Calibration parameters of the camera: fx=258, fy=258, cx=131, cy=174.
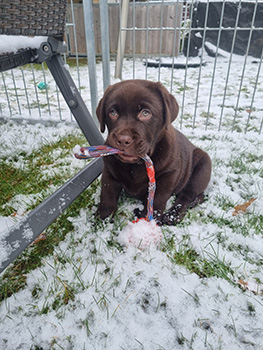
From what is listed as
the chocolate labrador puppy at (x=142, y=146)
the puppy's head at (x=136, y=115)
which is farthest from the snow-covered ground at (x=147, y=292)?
the puppy's head at (x=136, y=115)

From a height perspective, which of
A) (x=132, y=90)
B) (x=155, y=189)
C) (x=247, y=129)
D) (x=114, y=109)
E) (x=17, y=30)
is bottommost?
(x=247, y=129)

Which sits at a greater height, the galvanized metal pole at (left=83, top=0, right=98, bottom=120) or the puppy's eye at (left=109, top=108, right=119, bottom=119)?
the galvanized metal pole at (left=83, top=0, right=98, bottom=120)

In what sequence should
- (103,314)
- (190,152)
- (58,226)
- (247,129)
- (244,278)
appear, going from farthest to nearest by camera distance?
1. (247,129)
2. (190,152)
3. (58,226)
4. (244,278)
5. (103,314)

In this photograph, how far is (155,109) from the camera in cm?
145

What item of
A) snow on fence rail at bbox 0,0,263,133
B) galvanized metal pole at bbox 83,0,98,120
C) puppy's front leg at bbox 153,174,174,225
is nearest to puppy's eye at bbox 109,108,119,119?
puppy's front leg at bbox 153,174,174,225

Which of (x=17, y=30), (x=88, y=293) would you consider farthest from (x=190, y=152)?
(x=17, y=30)

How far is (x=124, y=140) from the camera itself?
130cm

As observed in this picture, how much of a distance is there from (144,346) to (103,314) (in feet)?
→ 0.67

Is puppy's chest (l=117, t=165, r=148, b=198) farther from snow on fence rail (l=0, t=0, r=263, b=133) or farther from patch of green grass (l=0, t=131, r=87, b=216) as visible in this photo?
snow on fence rail (l=0, t=0, r=263, b=133)

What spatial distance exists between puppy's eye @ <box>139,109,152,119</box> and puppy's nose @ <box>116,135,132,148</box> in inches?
7.6

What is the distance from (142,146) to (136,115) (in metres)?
0.20

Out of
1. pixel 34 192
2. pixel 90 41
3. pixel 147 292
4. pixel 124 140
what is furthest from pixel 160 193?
pixel 90 41

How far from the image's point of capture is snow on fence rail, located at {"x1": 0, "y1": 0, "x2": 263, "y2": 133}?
2936 millimetres

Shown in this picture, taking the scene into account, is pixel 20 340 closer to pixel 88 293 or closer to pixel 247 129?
pixel 88 293
